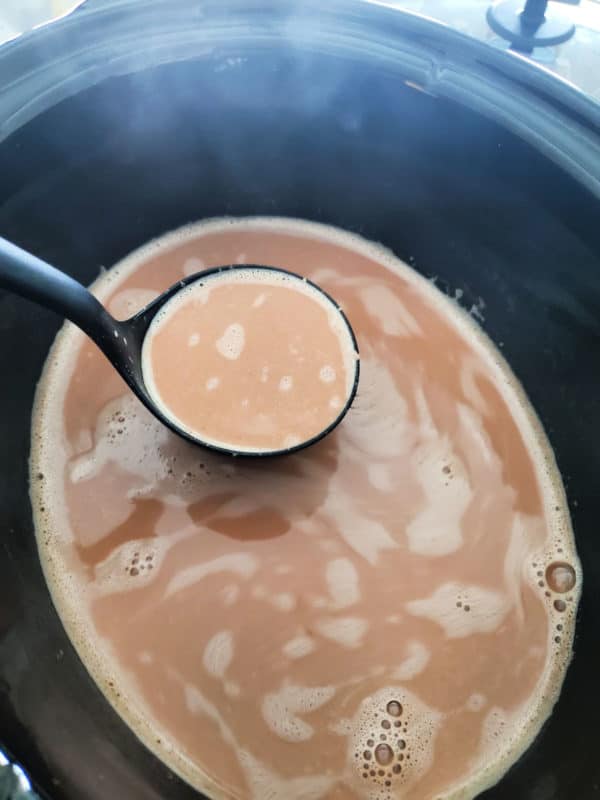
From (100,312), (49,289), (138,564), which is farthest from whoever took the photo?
(138,564)

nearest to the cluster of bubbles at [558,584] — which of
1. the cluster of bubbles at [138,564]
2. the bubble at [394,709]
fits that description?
the bubble at [394,709]

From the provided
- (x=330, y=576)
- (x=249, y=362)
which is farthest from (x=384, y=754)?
(x=249, y=362)

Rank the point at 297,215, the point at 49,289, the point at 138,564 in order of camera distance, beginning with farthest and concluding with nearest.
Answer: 1. the point at 297,215
2. the point at 138,564
3. the point at 49,289

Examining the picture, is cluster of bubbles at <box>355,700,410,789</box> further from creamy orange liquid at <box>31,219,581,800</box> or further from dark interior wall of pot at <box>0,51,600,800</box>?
dark interior wall of pot at <box>0,51,600,800</box>

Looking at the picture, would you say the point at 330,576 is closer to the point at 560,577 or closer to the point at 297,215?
the point at 560,577

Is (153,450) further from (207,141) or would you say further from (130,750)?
(207,141)

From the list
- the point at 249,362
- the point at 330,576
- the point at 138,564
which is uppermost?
the point at 249,362
